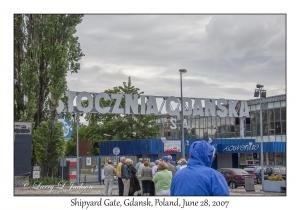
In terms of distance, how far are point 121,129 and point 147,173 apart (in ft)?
133

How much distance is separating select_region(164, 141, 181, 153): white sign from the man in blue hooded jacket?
39.8 metres

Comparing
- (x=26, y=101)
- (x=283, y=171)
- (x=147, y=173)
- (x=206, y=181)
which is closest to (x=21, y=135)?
(x=26, y=101)

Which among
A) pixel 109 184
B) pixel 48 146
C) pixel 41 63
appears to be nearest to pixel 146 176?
pixel 109 184

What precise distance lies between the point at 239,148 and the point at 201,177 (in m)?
42.2

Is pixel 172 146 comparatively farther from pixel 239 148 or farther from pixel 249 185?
pixel 249 185

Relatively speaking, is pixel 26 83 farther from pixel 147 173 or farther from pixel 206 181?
pixel 206 181

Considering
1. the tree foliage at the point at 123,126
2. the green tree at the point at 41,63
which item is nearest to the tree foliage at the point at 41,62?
the green tree at the point at 41,63

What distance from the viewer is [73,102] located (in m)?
28.7

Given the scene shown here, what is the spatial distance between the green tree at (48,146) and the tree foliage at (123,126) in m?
26.2

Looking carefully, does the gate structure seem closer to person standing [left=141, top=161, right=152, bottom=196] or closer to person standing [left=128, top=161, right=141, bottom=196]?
person standing [left=128, top=161, right=141, bottom=196]

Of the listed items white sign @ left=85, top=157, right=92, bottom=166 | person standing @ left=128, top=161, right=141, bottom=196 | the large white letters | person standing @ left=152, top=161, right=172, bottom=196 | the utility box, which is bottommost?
the utility box

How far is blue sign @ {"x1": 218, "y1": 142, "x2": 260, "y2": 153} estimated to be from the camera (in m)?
45.8

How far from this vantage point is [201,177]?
5172 millimetres

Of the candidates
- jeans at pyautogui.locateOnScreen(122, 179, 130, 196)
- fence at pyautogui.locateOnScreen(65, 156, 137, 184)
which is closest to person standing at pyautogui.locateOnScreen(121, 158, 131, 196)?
jeans at pyautogui.locateOnScreen(122, 179, 130, 196)
